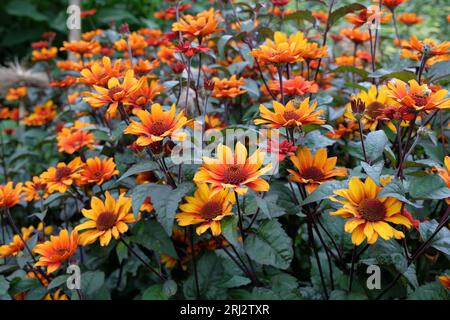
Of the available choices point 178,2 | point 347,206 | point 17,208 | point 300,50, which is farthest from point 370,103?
point 17,208

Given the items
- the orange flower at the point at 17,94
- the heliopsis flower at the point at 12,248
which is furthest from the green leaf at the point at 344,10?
the orange flower at the point at 17,94

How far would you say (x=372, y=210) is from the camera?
2.66ft

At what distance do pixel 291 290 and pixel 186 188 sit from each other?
346 mm

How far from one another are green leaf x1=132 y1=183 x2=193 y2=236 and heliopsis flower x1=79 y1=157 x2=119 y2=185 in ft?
0.58

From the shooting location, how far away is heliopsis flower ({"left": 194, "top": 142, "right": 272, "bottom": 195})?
2.59ft

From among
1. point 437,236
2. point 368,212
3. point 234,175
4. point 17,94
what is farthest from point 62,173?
point 17,94

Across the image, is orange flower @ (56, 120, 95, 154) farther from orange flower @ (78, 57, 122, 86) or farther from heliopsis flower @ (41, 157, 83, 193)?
orange flower @ (78, 57, 122, 86)

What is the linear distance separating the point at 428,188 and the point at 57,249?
79cm

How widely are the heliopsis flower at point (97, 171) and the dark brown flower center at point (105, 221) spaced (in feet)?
0.36

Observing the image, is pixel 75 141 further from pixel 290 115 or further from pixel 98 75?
pixel 290 115

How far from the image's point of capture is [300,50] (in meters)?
1.01

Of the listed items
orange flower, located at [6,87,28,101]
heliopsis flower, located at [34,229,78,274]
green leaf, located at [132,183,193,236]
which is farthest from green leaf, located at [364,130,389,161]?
orange flower, located at [6,87,28,101]

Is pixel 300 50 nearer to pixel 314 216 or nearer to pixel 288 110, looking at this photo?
pixel 288 110

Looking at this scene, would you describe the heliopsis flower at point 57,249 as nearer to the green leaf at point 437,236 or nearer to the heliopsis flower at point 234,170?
the heliopsis flower at point 234,170
